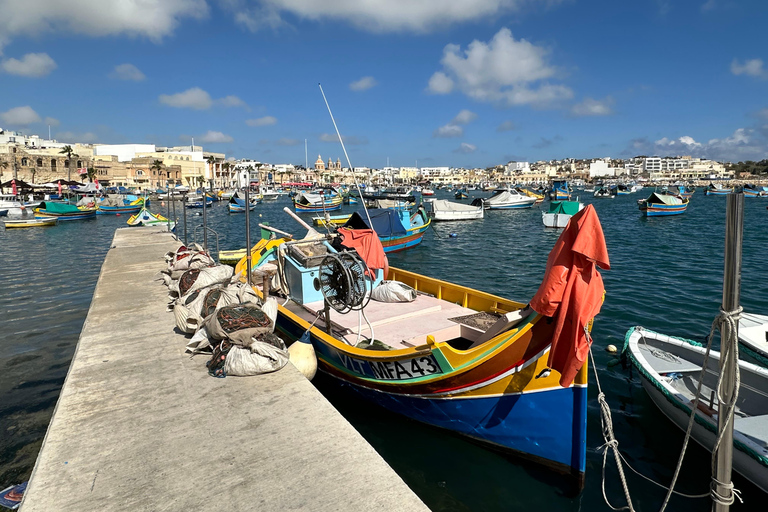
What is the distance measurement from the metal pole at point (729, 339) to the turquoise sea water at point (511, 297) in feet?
7.43

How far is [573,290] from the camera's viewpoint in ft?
17.1

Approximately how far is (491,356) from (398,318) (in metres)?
3.56

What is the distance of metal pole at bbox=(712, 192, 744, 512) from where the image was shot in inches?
143

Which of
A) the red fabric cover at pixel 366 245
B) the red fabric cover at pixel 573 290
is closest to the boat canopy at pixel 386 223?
the red fabric cover at pixel 366 245

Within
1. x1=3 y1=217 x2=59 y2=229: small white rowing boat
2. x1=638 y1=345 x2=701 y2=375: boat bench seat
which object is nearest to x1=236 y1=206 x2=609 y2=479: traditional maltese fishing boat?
x1=638 y1=345 x2=701 y2=375: boat bench seat

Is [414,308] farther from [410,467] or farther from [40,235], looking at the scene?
[40,235]

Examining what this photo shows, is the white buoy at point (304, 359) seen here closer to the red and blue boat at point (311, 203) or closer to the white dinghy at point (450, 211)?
the white dinghy at point (450, 211)

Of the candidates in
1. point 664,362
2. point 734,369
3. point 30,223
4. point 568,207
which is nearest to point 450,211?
point 568,207

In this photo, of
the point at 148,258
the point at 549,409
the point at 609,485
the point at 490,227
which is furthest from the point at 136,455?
the point at 490,227

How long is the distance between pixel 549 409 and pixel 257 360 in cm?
417

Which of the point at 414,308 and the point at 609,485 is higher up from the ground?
the point at 414,308

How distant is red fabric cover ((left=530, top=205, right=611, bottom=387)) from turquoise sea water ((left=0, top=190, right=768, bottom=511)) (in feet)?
6.77

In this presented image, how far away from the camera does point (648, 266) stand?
21.2 m

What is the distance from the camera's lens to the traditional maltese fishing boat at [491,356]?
5270 mm
